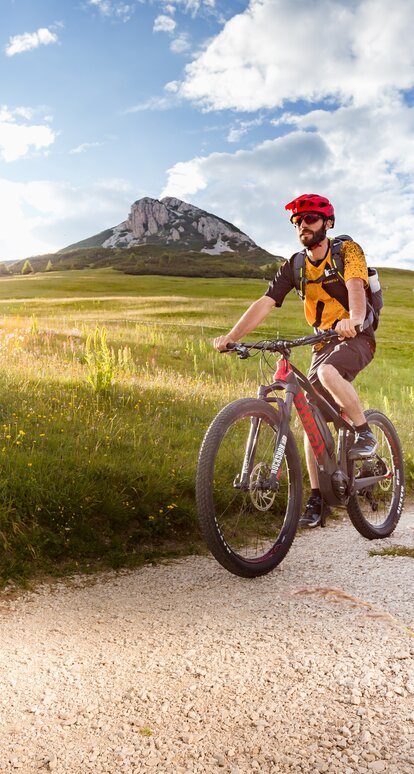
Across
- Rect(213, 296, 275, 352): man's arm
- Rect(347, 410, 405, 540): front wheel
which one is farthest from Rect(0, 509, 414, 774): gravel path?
Rect(213, 296, 275, 352): man's arm

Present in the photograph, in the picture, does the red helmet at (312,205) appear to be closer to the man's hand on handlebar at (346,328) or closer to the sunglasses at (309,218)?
the sunglasses at (309,218)

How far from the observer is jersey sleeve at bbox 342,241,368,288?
5.97 meters

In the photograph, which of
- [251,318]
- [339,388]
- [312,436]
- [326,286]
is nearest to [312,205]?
[326,286]

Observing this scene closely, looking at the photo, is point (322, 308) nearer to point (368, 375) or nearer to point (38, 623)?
point (38, 623)

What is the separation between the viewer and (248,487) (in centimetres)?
524

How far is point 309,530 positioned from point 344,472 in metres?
1.03

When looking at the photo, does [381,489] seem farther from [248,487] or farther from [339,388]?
[248,487]

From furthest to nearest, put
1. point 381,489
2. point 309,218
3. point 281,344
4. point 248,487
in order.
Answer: point 381,489 < point 309,218 < point 281,344 < point 248,487

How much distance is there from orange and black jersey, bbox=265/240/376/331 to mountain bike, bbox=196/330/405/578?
45 cm

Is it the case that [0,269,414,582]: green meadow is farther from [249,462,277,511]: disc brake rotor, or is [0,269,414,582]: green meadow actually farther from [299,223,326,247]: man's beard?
[299,223,326,247]: man's beard

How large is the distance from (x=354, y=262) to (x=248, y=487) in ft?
7.55

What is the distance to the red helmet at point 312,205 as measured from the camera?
5949 mm

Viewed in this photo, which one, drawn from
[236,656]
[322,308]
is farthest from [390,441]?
[236,656]

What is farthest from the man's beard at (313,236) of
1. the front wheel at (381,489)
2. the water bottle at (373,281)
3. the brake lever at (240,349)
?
the front wheel at (381,489)
